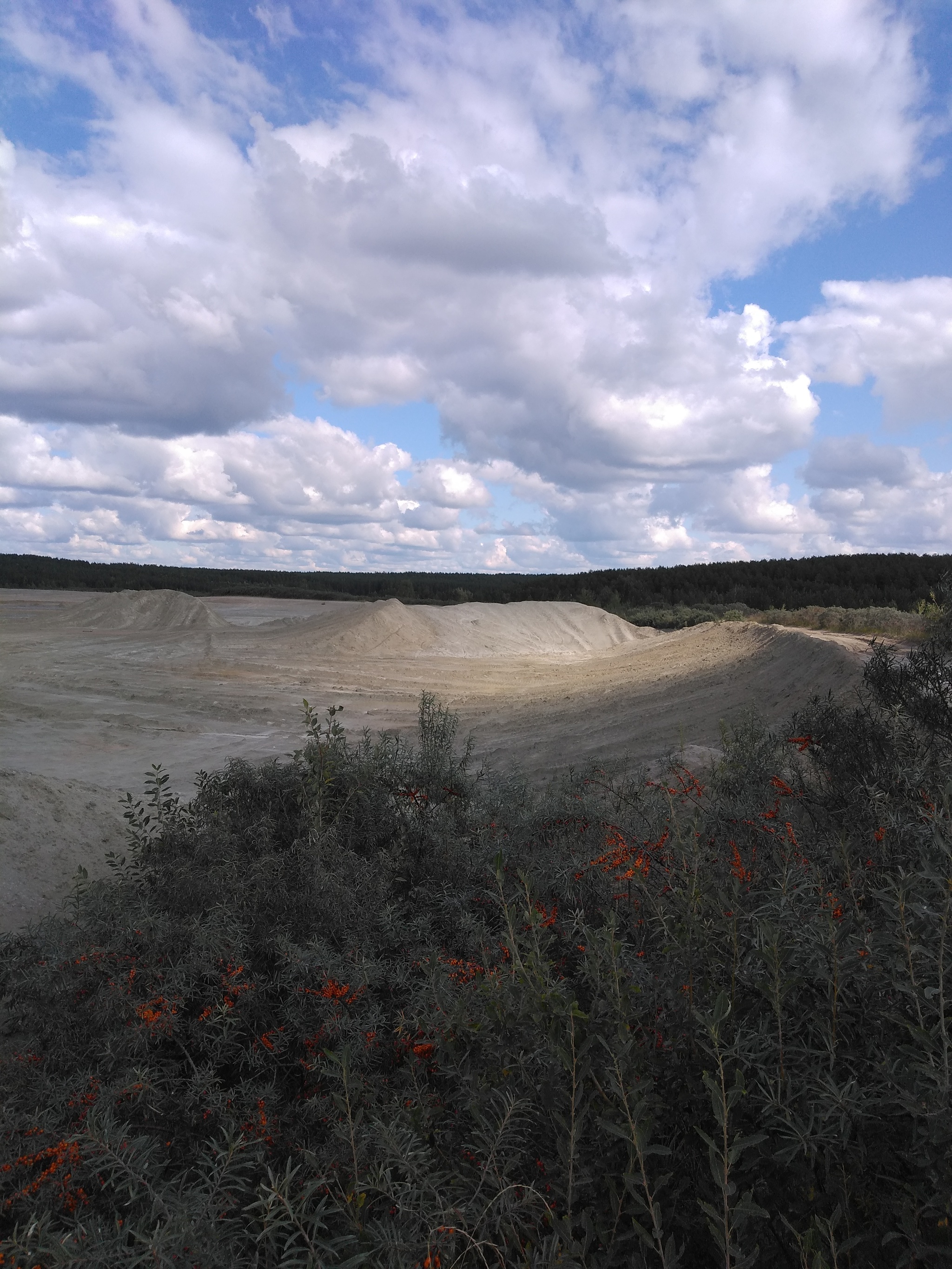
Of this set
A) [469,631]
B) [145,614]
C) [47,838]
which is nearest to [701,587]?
[469,631]

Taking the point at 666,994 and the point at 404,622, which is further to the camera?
the point at 404,622

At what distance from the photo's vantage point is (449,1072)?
202cm

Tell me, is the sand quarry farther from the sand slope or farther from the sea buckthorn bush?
the sea buckthorn bush

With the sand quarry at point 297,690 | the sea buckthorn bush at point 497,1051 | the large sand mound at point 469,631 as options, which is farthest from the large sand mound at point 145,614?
the sea buckthorn bush at point 497,1051

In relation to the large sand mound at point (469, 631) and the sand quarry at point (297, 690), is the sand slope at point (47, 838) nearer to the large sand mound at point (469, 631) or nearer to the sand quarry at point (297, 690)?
the sand quarry at point (297, 690)

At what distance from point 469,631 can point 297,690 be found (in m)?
11.4

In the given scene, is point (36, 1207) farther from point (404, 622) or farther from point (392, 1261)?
point (404, 622)

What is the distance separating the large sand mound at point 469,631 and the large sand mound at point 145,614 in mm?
4984

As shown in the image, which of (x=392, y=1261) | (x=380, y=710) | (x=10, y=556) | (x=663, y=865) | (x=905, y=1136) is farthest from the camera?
(x=10, y=556)

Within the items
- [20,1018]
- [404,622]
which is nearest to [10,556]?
[404,622]

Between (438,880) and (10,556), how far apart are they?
129 metres

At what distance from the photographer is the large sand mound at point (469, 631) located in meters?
25.6

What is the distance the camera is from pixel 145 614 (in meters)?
30.6

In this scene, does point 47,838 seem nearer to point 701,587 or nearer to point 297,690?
point 297,690
